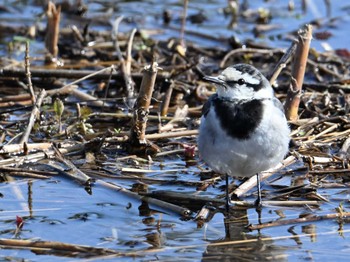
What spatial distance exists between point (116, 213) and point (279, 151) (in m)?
1.16

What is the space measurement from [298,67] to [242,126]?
1922 millimetres

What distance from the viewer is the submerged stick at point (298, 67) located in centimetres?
720

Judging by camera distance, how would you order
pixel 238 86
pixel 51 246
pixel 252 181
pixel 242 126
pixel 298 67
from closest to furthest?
pixel 51 246 < pixel 242 126 < pixel 238 86 < pixel 252 181 < pixel 298 67

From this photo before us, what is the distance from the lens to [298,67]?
7.28 metres

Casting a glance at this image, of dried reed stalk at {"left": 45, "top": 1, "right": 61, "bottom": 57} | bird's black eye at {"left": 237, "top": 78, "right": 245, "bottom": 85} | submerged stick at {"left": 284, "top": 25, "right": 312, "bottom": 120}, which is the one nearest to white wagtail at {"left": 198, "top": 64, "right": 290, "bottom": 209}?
bird's black eye at {"left": 237, "top": 78, "right": 245, "bottom": 85}

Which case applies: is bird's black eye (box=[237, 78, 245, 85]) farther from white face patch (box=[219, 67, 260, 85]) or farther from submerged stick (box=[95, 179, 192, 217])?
submerged stick (box=[95, 179, 192, 217])

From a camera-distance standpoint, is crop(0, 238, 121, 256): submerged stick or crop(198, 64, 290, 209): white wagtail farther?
crop(198, 64, 290, 209): white wagtail

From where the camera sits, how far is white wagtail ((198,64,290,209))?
18.2 ft

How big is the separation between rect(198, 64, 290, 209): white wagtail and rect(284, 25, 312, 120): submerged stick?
4.81 feet

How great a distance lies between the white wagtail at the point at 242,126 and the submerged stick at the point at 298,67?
1.47m

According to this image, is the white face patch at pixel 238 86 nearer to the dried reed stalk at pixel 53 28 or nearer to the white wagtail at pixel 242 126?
the white wagtail at pixel 242 126

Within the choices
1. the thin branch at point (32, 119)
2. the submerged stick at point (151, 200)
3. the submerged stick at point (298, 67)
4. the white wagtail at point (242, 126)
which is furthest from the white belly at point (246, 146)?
the thin branch at point (32, 119)

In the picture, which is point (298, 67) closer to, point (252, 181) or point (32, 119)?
point (252, 181)

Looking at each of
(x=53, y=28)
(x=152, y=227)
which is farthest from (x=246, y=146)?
(x=53, y=28)
